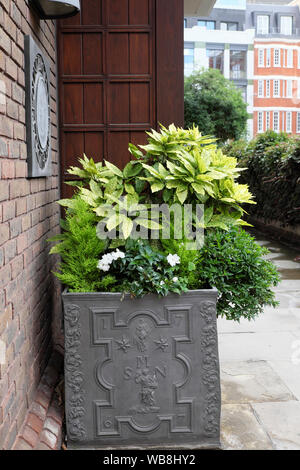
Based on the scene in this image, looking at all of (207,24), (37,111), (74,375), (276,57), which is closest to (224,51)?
(207,24)

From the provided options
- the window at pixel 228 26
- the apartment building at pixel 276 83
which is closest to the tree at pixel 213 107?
the apartment building at pixel 276 83

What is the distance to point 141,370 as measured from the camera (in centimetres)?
233

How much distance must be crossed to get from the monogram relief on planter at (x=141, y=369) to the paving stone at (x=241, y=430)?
0.31m

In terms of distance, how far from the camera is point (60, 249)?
8.20 ft

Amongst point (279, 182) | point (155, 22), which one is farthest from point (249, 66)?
point (155, 22)

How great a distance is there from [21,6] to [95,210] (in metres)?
1.01

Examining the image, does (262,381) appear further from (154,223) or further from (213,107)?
(213,107)

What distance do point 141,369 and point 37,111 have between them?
1389mm

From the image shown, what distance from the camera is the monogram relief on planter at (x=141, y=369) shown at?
231 cm

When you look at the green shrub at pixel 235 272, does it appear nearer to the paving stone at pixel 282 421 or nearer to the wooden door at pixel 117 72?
the paving stone at pixel 282 421

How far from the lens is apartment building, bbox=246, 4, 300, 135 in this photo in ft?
132

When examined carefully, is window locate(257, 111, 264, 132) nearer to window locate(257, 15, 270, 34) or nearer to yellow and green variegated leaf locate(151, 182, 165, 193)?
window locate(257, 15, 270, 34)

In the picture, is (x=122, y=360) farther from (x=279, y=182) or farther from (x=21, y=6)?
Result: (x=279, y=182)

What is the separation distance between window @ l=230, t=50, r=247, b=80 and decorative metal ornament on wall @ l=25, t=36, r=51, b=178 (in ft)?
130
